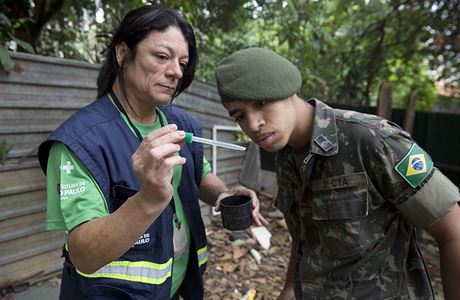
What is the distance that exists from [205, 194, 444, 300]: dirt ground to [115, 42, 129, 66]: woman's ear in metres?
2.37

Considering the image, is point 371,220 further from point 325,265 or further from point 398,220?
point 325,265

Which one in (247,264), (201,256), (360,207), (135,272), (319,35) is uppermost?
(319,35)

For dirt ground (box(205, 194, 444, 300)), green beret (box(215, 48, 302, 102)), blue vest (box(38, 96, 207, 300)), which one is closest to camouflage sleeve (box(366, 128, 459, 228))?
green beret (box(215, 48, 302, 102))

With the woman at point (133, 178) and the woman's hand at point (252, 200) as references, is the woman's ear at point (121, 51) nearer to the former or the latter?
the woman at point (133, 178)

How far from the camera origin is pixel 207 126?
476 cm

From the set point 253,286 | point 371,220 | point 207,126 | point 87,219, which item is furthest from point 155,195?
point 207,126

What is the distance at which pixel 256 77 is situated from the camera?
4.45 ft

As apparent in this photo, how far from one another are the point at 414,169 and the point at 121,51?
1.25 metres

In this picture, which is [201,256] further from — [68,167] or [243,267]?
[243,267]

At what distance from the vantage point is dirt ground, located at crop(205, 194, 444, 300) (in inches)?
131

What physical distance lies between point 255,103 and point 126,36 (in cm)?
62

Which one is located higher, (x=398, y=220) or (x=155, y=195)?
(x=155, y=195)

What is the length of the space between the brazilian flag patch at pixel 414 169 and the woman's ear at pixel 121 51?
117cm

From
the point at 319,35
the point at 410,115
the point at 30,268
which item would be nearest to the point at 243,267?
the point at 30,268
